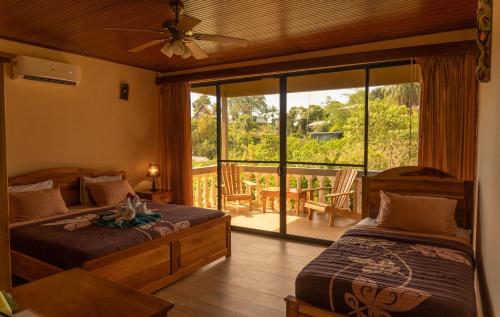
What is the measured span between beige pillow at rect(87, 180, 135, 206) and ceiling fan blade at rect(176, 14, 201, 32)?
88.5 inches

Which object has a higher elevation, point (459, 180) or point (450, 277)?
point (459, 180)

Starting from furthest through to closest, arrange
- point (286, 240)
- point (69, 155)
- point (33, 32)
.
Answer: point (286, 240) → point (69, 155) → point (33, 32)

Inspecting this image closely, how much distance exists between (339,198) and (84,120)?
3.51 m

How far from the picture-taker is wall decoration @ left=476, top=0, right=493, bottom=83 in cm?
196

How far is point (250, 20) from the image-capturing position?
10.5 ft

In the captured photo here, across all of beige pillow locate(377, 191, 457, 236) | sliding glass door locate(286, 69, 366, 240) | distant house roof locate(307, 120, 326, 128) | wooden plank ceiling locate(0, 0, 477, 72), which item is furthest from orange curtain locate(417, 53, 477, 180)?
distant house roof locate(307, 120, 326, 128)

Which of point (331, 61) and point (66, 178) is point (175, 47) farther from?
point (66, 178)

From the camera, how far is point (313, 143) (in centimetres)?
459

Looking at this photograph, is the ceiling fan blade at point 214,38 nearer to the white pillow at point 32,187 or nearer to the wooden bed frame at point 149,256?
the wooden bed frame at point 149,256

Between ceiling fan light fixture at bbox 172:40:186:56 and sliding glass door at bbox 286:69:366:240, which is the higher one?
ceiling fan light fixture at bbox 172:40:186:56

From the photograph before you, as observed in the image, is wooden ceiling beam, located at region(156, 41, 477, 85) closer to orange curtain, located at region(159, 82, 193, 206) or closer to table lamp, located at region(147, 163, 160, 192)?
orange curtain, located at region(159, 82, 193, 206)

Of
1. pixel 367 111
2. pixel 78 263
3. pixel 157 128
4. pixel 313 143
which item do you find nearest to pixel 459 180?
pixel 367 111

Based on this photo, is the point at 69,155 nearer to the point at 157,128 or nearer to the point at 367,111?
the point at 157,128

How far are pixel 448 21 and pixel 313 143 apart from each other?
1.99m
